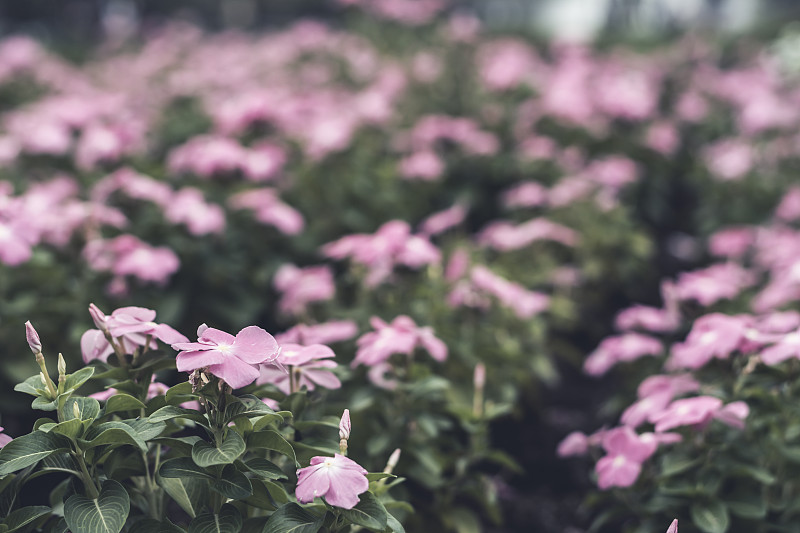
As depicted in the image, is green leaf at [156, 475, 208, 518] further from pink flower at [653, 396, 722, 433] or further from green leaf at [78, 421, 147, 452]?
pink flower at [653, 396, 722, 433]

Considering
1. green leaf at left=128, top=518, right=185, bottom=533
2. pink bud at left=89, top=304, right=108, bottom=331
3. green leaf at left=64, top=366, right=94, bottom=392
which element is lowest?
green leaf at left=128, top=518, right=185, bottom=533

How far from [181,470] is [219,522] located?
10 cm

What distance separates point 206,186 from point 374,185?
0.83 m

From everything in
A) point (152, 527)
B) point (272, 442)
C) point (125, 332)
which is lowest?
point (152, 527)

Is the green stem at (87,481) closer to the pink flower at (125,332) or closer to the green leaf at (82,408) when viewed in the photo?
the green leaf at (82,408)

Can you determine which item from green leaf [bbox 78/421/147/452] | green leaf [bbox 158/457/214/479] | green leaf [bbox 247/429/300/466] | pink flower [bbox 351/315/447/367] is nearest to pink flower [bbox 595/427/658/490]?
pink flower [bbox 351/315/447/367]

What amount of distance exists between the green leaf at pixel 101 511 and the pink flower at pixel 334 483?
26cm

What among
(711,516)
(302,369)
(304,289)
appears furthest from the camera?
(304,289)

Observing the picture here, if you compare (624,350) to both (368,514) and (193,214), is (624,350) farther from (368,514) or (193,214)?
(193,214)

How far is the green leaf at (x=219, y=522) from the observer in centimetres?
109

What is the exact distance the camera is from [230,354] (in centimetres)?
107

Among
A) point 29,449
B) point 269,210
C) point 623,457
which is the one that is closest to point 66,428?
point 29,449

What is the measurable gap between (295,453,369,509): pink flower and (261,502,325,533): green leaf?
0.22ft

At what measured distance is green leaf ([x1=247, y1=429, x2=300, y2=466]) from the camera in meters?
1.13
